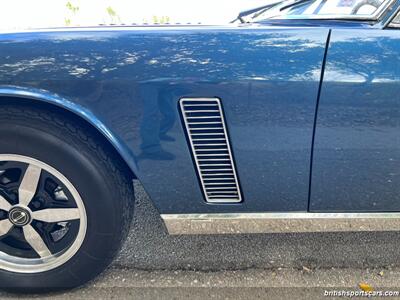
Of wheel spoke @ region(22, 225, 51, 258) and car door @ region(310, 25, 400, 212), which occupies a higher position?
car door @ region(310, 25, 400, 212)

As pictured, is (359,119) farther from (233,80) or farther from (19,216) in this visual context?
(19,216)

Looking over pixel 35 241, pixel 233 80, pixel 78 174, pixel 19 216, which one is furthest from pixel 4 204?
pixel 233 80

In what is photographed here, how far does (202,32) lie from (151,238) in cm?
143

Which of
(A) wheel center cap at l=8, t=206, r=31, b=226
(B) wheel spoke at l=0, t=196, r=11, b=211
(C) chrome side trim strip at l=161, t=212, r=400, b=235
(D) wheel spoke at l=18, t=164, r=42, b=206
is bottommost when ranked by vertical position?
(C) chrome side trim strip at l=161, t=212, r=400, b=235

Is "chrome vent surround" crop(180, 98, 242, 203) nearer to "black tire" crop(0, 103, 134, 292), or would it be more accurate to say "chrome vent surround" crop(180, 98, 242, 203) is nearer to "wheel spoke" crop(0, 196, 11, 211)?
"black tire" crop(0, 103, 134, 292)

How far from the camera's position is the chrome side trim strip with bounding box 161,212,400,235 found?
6.08ft

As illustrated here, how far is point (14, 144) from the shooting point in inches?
66.6

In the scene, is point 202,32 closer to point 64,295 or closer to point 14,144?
point 14,144

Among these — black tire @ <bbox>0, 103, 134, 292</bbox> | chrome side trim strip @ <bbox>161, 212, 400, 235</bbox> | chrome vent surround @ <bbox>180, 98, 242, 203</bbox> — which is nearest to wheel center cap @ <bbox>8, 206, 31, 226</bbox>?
black tire @ <bbox>0, 103, 134, 292</bbox>

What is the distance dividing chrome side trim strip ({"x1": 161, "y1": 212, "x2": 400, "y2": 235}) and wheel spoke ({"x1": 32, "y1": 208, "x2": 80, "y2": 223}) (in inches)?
17.3

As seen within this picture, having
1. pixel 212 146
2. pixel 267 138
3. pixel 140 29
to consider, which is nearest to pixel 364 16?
pixel 267 138

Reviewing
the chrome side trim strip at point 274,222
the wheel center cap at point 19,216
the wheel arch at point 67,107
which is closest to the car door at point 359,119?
the chrome side trim strip at point 274,222

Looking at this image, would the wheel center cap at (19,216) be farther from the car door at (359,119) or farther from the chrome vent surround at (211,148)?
the car door at (359,119)

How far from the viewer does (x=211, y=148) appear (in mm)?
1728
